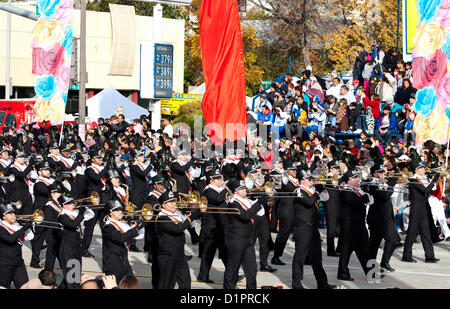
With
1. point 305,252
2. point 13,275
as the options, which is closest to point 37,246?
point 13,275

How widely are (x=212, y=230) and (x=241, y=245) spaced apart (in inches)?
79.5

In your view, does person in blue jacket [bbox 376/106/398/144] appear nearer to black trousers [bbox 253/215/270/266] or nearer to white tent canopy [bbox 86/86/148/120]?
black trousers [bbox 253/215/270/266]

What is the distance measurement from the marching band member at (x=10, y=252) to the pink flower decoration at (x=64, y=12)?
8507 mm

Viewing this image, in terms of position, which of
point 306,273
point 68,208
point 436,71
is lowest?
point 306,273

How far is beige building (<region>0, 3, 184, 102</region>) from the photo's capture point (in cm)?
4084

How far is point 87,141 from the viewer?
757 inches

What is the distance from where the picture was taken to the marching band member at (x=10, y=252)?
10125mm

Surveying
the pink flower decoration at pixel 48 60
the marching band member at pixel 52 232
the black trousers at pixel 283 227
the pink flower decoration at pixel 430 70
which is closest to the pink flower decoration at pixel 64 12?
the pink flower decoration at pixel 48 60

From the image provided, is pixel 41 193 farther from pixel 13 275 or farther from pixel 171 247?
pixel 171 247

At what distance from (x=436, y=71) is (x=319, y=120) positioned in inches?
278

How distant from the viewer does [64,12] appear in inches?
711

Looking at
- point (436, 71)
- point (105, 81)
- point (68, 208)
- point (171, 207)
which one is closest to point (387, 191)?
point (436, 71)
